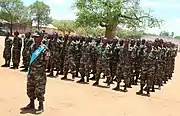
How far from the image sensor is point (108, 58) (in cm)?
1468

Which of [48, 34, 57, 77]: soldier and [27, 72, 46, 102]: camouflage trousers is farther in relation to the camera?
[48, 34, 57, 77]: soldier

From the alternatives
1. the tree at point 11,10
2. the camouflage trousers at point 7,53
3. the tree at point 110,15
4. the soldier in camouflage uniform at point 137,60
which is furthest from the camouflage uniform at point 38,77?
the tree at point 11,10

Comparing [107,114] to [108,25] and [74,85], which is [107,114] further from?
[108,25]

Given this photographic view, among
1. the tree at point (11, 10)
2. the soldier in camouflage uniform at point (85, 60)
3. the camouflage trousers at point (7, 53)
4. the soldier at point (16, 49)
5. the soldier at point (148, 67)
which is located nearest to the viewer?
the soldier at point (148, 67)

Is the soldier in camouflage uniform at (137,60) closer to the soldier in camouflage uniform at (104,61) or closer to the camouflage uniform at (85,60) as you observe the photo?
the soldier in camouflage uniform at (104,61)

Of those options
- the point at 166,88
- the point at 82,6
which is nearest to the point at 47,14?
the point at 82,6

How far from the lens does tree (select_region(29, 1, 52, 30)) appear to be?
243 feet

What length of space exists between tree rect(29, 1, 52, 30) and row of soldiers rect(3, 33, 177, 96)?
57.8 metres

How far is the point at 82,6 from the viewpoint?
37188mm

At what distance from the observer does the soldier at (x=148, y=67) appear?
1392 cm

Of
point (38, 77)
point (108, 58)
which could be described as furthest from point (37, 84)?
point (108, 58)

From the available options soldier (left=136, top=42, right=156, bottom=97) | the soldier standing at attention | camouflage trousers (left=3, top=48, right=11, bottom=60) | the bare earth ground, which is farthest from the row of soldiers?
the soldier standing at attention

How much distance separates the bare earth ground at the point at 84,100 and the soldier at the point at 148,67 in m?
0.47

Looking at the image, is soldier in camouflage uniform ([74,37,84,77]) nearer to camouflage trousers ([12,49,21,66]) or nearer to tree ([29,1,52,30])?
camouflage trousers ([12,49,21,66])
